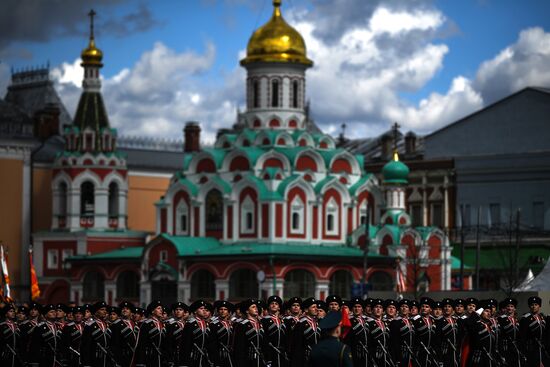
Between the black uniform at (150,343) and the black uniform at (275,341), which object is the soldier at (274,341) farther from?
the black uniform at (150,343)

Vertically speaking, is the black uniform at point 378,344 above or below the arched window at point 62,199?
below

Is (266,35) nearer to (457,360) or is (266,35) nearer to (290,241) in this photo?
(290,241)

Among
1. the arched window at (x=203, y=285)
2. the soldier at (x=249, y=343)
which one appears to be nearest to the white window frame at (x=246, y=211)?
the arched window at (x=203, y=285)

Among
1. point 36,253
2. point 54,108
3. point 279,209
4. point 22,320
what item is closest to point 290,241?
point 279,209

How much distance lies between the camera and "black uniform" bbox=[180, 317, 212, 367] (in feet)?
78.3

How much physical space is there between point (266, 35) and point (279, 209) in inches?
345

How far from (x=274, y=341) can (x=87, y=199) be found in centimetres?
5704

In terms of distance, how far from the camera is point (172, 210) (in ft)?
250

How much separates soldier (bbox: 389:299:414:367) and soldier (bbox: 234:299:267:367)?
2.21 m

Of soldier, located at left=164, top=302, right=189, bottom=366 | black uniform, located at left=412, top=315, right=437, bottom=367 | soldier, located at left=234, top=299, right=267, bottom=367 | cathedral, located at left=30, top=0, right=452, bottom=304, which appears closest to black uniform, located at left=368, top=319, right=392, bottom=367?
black uniform, located at left=412, top=315, right=437, bottom=367

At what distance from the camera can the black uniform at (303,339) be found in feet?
75.9

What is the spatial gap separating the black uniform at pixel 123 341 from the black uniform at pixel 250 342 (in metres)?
2.06

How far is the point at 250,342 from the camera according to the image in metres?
23.7

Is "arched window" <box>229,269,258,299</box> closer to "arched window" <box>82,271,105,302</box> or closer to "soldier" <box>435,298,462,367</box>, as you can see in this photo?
"arched window" <box>82,271,105,302</box>
